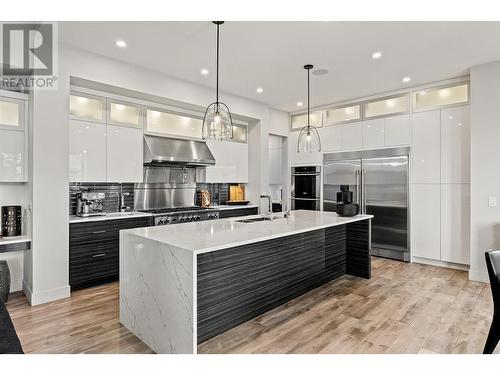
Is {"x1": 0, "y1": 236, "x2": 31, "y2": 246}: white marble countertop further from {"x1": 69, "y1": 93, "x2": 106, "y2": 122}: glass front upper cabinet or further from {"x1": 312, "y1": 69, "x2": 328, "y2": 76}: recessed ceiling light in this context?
{"x1": 312, "y1": 69, "x2": 328, "y2": 76}: recessed ceiling light

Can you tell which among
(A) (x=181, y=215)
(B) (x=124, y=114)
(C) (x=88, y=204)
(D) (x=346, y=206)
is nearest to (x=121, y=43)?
(B) (x=124, y=114)

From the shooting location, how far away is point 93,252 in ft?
12.4

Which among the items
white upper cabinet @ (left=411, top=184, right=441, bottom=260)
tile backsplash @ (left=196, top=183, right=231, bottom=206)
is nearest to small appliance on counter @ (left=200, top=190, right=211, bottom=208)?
tile backsplash @ (left=196, top=183, right=231, bottom=206)

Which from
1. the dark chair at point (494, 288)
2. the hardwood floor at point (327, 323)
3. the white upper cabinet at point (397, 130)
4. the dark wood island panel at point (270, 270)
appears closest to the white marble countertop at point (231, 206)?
the dark wood island panel at point (270, 270)

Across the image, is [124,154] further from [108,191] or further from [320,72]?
[320,72]

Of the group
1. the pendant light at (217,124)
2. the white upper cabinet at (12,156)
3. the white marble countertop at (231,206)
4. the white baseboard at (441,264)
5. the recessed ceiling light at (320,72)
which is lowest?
the white baseboard at (441,264)

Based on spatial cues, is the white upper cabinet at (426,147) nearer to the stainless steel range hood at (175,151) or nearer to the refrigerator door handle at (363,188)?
the refrigerator door handle at (363,188)

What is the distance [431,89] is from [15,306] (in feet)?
20.5

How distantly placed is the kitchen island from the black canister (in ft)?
5.49

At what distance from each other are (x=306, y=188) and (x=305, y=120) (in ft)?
4.85

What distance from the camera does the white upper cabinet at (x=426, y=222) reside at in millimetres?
4766

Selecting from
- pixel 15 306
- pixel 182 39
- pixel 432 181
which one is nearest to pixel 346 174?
pixel 432 181

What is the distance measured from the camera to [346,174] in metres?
5.75

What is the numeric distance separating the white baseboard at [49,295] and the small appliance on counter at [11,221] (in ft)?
2.41
